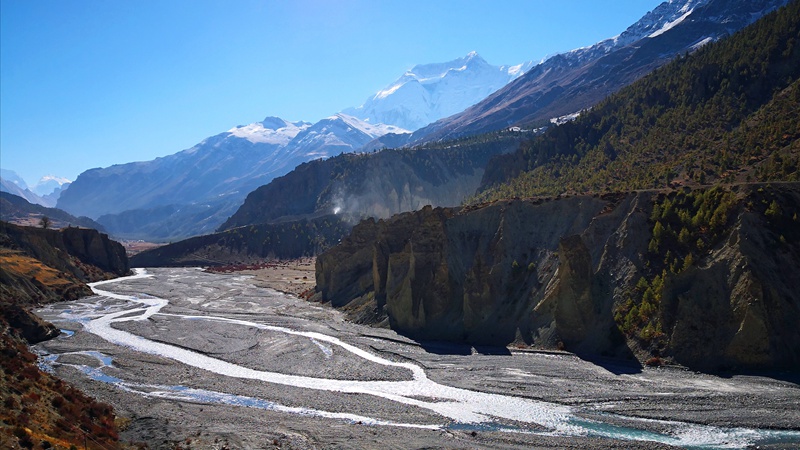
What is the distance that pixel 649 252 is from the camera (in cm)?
4772

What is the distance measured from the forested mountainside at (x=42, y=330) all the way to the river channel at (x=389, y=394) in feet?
9.05

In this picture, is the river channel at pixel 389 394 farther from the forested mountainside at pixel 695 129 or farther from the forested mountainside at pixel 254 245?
the forested mountainside at pixel 254 245

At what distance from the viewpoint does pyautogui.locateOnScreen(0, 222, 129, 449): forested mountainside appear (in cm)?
2536

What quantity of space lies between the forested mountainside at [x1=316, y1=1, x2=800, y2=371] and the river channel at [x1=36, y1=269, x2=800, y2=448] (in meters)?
2.94

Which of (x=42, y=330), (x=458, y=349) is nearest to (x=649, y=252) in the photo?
(x=458, y=349)

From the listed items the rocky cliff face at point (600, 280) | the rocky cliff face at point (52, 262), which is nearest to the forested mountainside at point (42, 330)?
the rocky cliff face at point (52, 262)

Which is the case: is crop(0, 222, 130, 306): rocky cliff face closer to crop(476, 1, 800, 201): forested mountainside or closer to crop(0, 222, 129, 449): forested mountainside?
crop(0, 222, 129, 449): forested mountainside

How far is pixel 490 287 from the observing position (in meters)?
54.7

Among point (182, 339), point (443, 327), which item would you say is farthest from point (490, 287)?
point (182, 339)

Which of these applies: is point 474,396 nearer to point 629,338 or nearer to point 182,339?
point 629,338

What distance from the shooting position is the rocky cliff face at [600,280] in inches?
1516

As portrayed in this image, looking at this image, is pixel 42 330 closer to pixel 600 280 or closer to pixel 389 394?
pixel 389 394

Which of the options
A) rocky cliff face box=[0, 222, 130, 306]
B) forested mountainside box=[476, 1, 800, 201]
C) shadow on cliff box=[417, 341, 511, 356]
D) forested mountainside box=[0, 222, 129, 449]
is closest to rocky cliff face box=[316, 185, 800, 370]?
shadow on cliff box=[417, 341, 511, 356]

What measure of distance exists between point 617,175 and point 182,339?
65.5 metres
